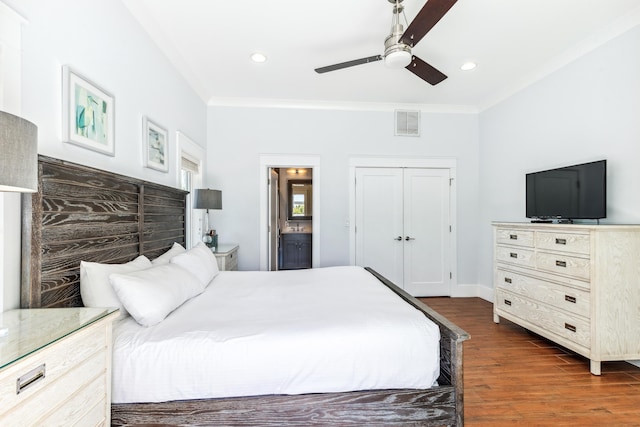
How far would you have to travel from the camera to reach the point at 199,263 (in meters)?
2.37

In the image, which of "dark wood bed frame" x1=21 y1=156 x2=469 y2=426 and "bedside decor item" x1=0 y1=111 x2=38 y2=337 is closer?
"bedside decor item" x1=0 y1=111 x2=38 y2=337

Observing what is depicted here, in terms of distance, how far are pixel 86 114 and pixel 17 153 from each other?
1132mm

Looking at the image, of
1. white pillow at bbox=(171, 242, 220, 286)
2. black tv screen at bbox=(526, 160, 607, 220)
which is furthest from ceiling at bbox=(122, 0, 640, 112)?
white pillow at bbox=(171, 242, 220, 286)

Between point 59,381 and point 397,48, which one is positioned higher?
point 397,48

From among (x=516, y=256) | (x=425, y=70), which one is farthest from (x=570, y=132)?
(x=425, y=70)

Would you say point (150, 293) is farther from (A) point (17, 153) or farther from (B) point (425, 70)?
(B) point (425, 70)

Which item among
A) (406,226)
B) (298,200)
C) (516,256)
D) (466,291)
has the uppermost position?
(298,200)

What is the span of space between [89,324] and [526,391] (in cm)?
265

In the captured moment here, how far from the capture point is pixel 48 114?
4.97 ft

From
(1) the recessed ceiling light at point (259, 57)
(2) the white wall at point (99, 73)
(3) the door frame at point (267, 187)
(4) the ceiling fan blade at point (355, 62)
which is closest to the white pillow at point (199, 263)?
(2) the white wall at point (99, 73)

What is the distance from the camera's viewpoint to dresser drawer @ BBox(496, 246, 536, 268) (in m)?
2.93

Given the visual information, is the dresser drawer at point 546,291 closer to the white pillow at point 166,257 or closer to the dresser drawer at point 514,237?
the dresser drawer at point 514,237

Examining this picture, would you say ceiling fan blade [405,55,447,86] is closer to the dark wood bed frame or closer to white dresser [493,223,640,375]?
white dresser [493,223,640,375]

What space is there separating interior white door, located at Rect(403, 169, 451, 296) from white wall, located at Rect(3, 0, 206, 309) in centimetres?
318
